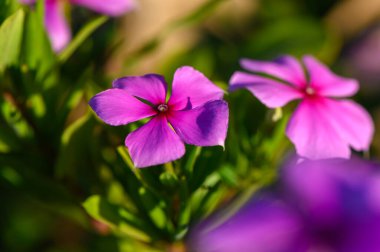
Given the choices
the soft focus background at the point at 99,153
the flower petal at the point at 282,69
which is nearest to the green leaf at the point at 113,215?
the soft focus background at the point at 99,153

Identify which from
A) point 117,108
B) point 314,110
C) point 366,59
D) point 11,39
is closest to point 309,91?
point 314,110

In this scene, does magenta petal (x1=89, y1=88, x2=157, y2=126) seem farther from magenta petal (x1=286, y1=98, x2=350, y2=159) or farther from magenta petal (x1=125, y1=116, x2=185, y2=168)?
magenta petal (x1=286, y1=98, x2=350, y2=159)

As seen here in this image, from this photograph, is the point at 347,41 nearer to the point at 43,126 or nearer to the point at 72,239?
the point at 72,239

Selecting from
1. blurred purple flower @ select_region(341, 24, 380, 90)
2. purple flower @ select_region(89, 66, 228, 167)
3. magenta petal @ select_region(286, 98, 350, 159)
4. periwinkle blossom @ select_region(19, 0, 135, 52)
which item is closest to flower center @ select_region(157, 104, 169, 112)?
purple flower @ select_region(89, 66, 228, 167)

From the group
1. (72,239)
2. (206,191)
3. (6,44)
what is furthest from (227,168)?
(72,239)

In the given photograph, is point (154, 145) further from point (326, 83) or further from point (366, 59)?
point (366, 59)
